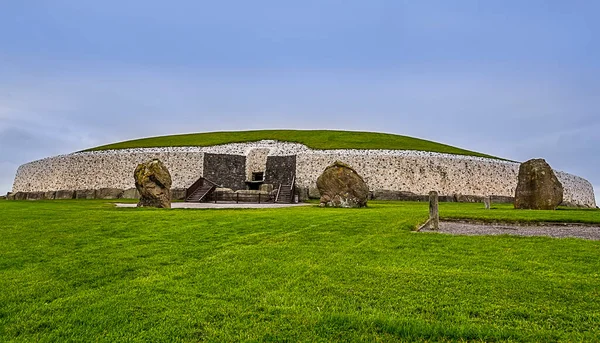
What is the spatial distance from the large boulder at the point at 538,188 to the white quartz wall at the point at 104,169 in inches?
1145

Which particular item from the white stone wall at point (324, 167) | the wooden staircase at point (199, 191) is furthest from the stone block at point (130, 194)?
the wooden staircase at point (199, 191)

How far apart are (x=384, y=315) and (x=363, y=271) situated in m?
1.83

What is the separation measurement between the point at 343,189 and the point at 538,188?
9.88 metres

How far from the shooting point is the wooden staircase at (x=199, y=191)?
33.3m

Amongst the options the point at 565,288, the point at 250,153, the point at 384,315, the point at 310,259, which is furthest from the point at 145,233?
the point at 250,153

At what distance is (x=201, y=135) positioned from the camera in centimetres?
5762

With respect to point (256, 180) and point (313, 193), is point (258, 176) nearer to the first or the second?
point (256, 180)

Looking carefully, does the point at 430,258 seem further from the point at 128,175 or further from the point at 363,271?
the point at 128,175

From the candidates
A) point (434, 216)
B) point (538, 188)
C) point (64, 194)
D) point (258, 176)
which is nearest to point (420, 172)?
point (258, 176)

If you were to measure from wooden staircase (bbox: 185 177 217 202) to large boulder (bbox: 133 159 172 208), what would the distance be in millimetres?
11548

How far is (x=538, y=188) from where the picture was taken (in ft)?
70.3

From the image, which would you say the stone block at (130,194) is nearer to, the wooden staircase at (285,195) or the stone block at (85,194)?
the stone block at (85,194)

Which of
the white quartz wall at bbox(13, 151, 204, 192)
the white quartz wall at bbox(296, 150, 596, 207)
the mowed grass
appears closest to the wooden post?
the mowed grass

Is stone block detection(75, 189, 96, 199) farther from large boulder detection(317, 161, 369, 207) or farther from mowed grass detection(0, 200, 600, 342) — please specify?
mowed grass detection(0, 200, 600, 342)
